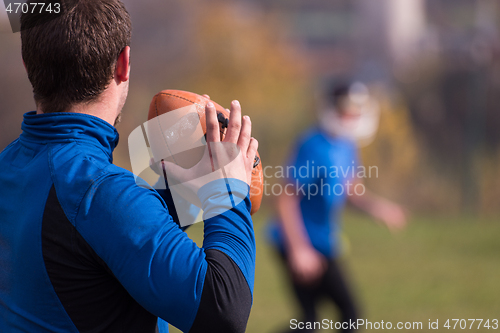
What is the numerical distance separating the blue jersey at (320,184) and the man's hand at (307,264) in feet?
0.26

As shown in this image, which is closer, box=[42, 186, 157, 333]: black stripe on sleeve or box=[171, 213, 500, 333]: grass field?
box=[42, 186, 157, 333]: black stripe on sleeve

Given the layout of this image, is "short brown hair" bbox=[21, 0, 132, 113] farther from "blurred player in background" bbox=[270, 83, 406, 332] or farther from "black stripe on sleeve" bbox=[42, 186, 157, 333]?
"blurred player in background" bbox=[270, 83, 406, 332]

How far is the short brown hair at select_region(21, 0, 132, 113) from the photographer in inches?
44.1

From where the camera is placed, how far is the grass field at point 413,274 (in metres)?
5.19

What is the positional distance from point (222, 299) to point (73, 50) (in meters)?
0.62

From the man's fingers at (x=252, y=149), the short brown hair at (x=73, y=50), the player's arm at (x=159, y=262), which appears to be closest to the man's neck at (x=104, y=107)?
the short brown hair at (x=73, y=50)

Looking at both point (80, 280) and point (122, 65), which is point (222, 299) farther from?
point (122, 65)

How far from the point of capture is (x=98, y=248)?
1041 mm

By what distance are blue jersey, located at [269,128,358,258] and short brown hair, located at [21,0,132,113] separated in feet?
8.52

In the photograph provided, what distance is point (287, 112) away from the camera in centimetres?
1245

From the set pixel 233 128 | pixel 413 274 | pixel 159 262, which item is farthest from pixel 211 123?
pixel 413 274

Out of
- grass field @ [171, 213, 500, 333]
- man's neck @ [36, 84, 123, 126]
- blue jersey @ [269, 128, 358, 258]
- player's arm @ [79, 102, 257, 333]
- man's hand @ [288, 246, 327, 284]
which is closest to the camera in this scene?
player's arm @ [79, 102, 257, 333]

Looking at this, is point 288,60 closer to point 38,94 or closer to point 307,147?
point 307,147

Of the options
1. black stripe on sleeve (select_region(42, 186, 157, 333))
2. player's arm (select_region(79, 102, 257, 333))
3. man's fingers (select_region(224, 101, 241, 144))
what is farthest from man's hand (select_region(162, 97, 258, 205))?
black stripe on sleeve (select_region(42, 186, 157, 333))
